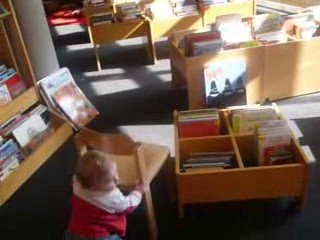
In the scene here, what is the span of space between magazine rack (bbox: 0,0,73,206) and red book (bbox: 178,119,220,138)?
0.99 meters

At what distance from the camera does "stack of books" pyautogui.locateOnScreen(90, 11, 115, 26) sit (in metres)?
3.74

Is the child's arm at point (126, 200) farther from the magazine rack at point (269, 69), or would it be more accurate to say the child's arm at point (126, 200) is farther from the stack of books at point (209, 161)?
the magazine rack at point (269, 69)

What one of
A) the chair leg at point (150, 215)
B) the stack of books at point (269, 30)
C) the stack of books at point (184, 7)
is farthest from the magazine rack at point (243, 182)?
the stack of books at point (184, 7)

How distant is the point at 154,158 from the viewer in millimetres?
1853

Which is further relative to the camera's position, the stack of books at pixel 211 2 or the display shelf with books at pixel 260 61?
the stack of books at pixel 211 2

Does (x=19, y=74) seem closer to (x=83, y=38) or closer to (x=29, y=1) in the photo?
(x=29, y=1)

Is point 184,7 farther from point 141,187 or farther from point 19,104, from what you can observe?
point 141,187

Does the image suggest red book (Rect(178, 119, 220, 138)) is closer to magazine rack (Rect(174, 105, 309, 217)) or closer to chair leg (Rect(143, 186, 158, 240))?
magazine rack (Rect(174, 105, 309, 217))

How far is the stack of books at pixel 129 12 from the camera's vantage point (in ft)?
12.4

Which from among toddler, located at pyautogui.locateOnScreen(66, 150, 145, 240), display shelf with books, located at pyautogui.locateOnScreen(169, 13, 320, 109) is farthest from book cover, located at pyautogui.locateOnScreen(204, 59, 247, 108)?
toddler, located at pyautogui.locateOnScreen(66, 150, 145, 240)

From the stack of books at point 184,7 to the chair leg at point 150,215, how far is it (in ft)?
8.23

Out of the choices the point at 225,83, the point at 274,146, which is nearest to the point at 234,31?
the point at 225,83

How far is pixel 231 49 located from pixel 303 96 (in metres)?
0.73

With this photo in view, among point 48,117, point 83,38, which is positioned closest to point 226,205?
Result: point 48,117
